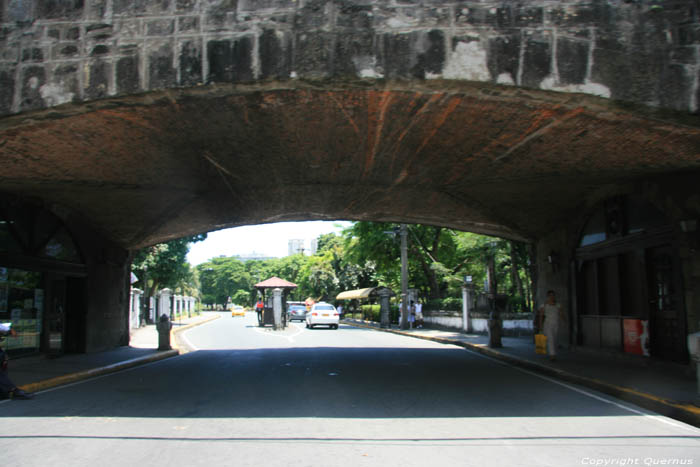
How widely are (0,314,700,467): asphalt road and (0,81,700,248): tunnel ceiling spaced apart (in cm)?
383

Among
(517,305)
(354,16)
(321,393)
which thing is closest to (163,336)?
(321,393)

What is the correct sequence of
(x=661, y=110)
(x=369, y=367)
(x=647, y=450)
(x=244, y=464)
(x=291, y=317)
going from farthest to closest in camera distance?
(x=291, y=317) → (x=369, y=367) → (x=661, y=110) → (x=647, y=450) → (x=244, y=464)

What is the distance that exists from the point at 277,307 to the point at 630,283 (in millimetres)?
22387

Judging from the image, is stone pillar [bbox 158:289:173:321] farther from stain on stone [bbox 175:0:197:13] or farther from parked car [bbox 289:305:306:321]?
stain on stone [bbox 175:0:197:13]

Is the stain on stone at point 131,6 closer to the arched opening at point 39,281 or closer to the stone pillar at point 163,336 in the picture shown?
the arched opening at point 39,281

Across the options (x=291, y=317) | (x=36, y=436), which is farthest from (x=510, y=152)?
(x=291, y=317)

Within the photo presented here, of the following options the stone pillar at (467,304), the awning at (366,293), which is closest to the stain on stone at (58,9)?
the stone pillar at (467,304)

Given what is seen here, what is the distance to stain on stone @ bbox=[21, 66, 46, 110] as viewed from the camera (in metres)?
7.38

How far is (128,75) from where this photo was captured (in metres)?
7.27

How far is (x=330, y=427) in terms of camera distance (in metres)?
6.53

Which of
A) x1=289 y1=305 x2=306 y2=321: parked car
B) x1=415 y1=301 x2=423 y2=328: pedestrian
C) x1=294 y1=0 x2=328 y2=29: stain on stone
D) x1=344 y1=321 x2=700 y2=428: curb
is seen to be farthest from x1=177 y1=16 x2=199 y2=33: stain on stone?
x1=289 y1=305 x2=306 y2=321: parked car

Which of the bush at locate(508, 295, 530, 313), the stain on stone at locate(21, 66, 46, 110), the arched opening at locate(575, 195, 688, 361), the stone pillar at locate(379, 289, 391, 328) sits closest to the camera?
the stain on stone at locate(21, 66, 46, 110)

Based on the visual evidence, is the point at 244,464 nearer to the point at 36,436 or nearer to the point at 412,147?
the point at 36,436

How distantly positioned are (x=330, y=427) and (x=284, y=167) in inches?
237
